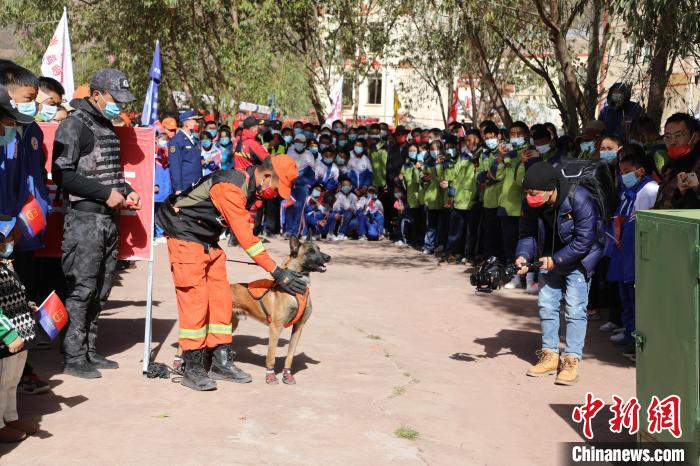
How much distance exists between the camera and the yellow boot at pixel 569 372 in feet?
27.9

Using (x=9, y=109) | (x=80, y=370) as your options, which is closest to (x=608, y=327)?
(x=80, y=370)

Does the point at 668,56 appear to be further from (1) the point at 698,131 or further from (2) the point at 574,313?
(2) the point at 574,313

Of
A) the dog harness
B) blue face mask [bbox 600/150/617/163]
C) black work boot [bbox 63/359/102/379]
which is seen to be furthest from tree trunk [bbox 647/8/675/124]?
black work boot [bbox 63/359/102/379]

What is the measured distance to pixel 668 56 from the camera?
13641 mm

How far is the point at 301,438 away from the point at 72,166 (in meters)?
2.87

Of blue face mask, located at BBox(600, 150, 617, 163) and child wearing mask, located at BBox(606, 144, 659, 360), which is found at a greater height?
blue face mask, located at BBox(600, 150, 617, 163)

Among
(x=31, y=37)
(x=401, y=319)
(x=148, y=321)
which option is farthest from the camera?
(x=31, y=37)

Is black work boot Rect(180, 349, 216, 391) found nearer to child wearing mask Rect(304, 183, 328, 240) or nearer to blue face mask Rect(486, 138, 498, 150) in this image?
blue face mask Rect(486, 138, 498, 150)

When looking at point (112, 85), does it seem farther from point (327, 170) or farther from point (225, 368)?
point (327, 170)

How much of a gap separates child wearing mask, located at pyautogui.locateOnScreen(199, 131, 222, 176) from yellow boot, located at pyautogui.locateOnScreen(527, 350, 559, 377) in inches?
443

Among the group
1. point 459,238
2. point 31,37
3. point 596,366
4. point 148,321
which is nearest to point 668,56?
point 459,238

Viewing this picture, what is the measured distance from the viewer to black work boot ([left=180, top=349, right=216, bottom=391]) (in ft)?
25.9

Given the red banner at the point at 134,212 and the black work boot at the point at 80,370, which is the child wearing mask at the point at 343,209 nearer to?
the red banner at the point at 134,212

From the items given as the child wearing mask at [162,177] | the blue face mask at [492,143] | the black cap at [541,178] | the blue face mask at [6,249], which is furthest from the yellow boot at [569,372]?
the child wearing mask at [162,177]
